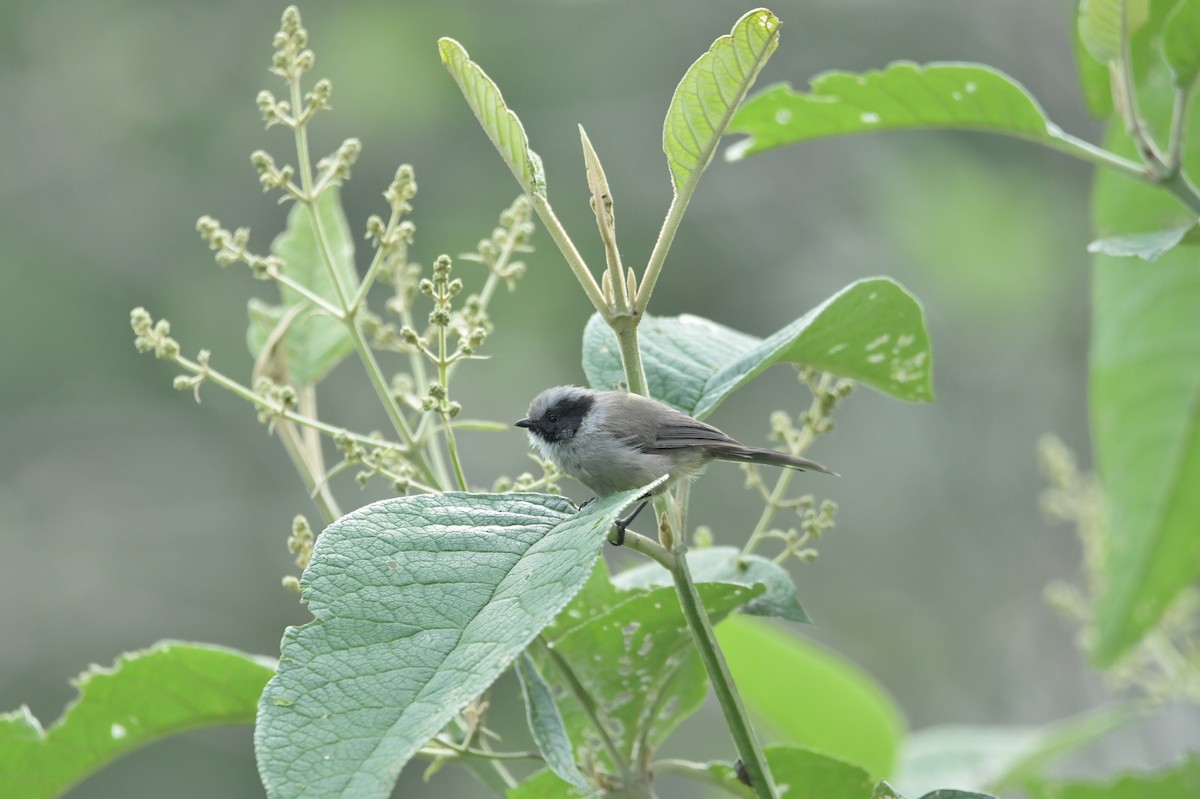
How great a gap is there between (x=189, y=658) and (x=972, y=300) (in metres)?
11.1

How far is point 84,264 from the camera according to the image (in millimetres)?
13789

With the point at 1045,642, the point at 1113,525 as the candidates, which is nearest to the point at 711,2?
the point at 1045,642

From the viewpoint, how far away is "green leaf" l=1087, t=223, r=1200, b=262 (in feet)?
5.63

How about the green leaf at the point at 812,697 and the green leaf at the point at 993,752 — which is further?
the green leaf at the point at 812,697

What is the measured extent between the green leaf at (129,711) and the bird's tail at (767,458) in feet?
3.15

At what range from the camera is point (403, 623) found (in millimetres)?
1338

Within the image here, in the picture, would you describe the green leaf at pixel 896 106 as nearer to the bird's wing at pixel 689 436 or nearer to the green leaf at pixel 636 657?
the bird's wing at pixel 689 436

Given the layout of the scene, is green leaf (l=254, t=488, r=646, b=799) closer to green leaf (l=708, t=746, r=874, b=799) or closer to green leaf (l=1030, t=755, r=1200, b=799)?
green leaf (l=708, t=746, r=874, b=799)

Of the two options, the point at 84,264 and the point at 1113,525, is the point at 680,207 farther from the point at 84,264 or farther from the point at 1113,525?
the point at 84,264

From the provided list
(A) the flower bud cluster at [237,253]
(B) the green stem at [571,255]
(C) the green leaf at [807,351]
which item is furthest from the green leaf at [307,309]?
(B) the green stem at [571,255]

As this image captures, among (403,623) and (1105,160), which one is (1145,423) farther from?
(403,623)

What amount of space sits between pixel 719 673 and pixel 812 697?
140 centimetres

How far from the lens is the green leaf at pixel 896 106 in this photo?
83.6 inches

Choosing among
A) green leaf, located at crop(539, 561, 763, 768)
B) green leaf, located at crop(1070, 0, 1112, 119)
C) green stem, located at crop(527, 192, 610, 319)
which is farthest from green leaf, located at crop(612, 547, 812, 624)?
green leaf, located at crop(1070, 0, 1112, 119)
